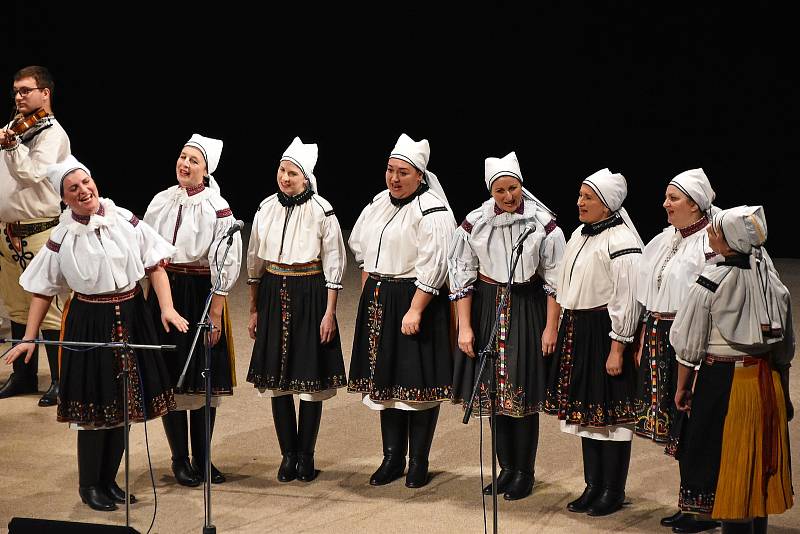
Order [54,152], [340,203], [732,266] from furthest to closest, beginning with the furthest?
[340,203] → [54,152] → [732,266]

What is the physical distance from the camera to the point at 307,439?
16.9 feet

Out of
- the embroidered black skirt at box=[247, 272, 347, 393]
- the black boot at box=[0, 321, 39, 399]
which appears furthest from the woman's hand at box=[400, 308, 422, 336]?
the black boot at box=[0, 321, 39, 399]

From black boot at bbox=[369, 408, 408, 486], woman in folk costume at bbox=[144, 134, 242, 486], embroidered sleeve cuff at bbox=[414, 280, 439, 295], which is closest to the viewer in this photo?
embroidered sleeve cuff at bbox=[414, 280, 439, 295]

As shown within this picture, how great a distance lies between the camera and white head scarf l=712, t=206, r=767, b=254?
3.67 meters

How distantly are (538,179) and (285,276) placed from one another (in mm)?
5464

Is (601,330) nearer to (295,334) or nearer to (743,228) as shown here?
(743,228)

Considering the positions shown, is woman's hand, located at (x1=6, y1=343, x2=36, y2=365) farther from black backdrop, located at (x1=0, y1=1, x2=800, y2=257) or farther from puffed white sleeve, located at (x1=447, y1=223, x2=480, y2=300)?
black backdrop, located at (x1=0, y1=1, x2=800, y2=257)

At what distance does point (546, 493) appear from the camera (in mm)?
4969

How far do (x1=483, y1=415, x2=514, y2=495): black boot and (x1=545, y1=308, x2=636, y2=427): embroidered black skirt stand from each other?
0.40 metres

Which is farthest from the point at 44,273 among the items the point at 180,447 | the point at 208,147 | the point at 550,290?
the point at 550,290

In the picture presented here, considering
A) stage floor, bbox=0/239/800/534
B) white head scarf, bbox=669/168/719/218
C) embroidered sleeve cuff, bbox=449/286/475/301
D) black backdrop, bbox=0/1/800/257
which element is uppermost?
black backdrop, bbox=0/1/800/257

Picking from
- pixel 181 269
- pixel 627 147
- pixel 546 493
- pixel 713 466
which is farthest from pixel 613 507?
pixel 627 147

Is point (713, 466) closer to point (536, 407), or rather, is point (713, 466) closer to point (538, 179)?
point (536, 407)

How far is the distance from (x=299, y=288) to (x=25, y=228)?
1965 mm
